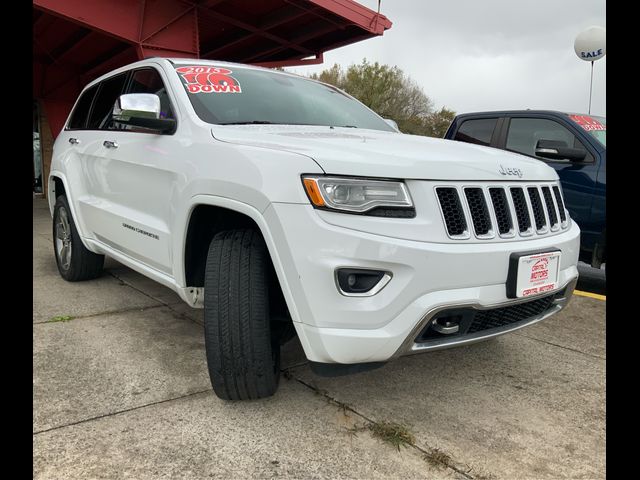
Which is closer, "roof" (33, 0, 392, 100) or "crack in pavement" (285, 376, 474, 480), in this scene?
"crack in pavement" (285, 376, 474, 480)

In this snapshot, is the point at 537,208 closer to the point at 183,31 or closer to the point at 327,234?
the point at 327,234

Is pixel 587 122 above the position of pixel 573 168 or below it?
above

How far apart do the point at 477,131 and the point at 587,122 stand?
46.9 inches

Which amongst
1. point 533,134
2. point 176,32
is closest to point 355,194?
point 533,134

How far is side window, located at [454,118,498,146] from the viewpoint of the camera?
588 cm

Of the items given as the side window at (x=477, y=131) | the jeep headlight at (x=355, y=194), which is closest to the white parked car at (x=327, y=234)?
the jeep headlight at (x=355, y=194)

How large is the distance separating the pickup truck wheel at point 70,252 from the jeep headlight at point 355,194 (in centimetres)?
301

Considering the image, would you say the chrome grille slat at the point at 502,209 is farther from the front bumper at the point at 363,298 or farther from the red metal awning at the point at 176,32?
the red metal awning at the point at 176,32

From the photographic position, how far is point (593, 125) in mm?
5191

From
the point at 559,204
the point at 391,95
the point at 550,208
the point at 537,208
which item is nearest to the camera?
the point at 537,208

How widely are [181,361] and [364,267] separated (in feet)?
4.96

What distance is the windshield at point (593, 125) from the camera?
5039 mm

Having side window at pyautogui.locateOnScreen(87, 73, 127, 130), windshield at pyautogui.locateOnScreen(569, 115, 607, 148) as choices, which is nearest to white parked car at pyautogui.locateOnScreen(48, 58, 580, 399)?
side window at pyautogui.locateOnScreen(87, 73, 127, 130)

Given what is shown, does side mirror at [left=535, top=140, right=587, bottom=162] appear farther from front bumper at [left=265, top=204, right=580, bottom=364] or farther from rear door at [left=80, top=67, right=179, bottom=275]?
rear door at [left=80, top=67, right=179, bottom=275]
